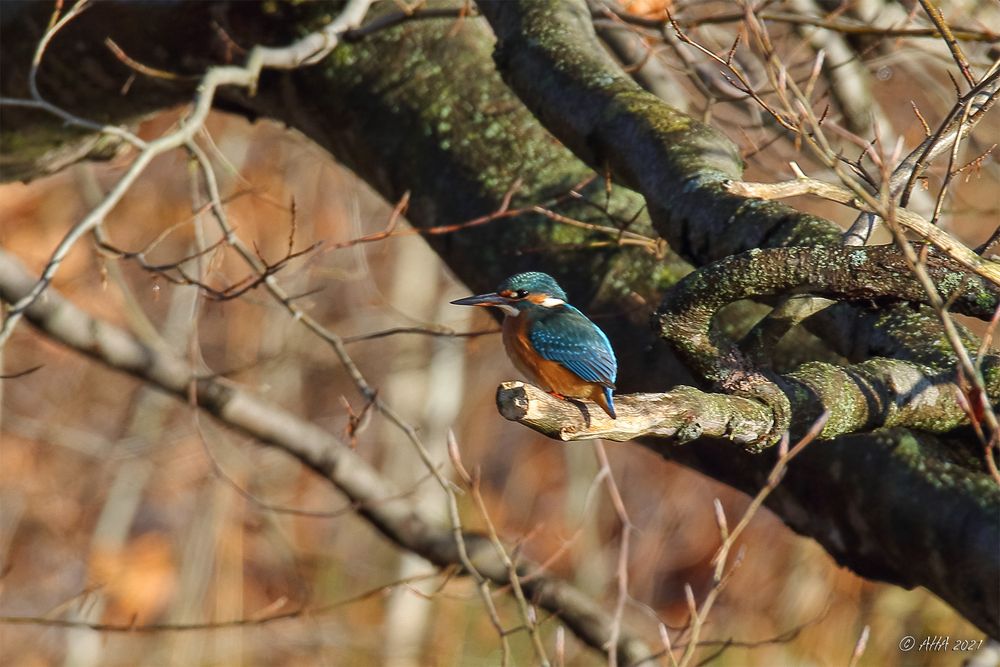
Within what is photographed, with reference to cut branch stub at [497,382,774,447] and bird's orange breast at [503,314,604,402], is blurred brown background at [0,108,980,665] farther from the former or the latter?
cut branch stub at [497,382,774,447]

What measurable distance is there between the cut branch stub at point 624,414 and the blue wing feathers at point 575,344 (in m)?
0.74

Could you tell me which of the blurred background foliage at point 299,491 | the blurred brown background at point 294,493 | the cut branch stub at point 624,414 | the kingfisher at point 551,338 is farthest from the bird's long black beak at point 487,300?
the blurred brown background at point 294,493

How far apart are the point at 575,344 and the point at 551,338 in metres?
0.10

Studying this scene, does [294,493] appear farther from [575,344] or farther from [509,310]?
[575,344]

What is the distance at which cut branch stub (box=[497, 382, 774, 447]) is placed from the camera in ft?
5.24

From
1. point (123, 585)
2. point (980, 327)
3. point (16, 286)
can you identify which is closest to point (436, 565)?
point (16, 286)

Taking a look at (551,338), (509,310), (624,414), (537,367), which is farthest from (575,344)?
(624,414)

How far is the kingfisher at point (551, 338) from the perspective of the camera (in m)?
2.50

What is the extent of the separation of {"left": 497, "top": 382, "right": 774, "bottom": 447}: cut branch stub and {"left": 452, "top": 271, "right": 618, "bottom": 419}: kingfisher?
682 millimetres

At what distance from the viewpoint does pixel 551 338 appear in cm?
265

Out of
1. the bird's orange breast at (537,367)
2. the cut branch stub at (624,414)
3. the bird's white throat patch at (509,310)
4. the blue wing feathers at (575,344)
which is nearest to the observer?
the cut branch stub at (624,414)

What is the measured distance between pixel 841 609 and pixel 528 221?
606 centimetres

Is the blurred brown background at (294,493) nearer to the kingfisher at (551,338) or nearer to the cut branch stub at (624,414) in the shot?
the kingfisher at (551,338)

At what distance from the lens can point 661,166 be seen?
2.46 m
